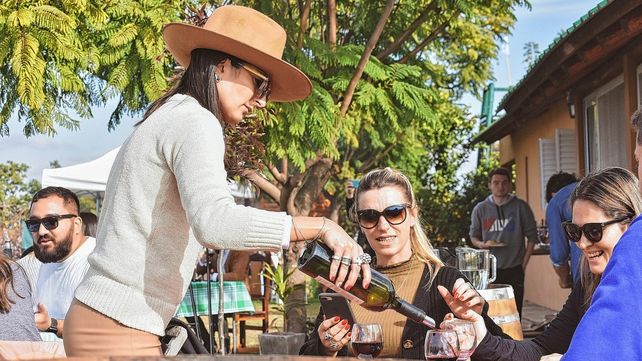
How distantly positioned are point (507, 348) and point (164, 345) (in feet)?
3.79

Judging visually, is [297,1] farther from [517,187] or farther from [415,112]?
[517,187]

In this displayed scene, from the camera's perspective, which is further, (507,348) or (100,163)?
(100,163)

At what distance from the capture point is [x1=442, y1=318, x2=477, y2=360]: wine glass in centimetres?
260

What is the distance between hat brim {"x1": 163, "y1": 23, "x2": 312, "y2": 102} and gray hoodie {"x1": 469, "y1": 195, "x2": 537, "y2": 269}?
6.50m

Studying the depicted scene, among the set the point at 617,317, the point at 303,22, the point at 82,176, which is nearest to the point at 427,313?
the point at 617,317

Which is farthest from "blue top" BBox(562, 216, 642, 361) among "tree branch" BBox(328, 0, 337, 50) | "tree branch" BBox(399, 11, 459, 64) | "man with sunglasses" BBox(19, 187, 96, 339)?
"tree branch" BBox(399, 11, 459, 64)

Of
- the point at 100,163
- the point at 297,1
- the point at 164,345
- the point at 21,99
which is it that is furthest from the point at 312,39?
the point at 164,345

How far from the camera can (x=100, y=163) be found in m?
15.3

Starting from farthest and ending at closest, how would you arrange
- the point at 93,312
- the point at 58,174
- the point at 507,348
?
the point at 58,174 → the point at 507,348 → the point at 93,312

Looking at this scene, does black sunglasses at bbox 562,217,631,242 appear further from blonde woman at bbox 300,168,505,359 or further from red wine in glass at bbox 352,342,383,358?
red wine in glass at bbox 352,342,383,358

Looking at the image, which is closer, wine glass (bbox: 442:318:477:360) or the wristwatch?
wine glass (bbox: 442:318:477:360)

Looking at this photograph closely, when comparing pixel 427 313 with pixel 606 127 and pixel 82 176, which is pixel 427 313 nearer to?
pixel 606 127

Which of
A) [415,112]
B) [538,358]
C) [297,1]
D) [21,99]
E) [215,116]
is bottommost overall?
[538,358]

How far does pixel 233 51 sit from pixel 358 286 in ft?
2.69
